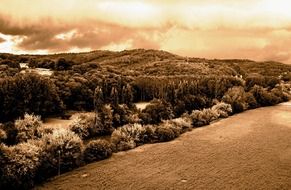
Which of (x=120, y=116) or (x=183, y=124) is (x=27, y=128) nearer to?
(x=120, y=116)

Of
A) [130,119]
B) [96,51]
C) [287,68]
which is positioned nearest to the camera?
[130,119]

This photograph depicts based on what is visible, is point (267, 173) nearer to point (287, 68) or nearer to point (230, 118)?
point (230, 118)

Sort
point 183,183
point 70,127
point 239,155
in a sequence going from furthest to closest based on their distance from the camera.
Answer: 1. point 70,127
2. point 239,155
3. point 183,183

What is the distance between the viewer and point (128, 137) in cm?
3647

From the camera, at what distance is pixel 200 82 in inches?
2635

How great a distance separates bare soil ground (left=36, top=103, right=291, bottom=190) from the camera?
2638 cm

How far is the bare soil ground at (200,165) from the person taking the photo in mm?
26375

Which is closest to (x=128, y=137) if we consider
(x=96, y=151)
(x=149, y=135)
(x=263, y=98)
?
(x=149, y=135)

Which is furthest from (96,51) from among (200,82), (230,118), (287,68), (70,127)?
(70,127)

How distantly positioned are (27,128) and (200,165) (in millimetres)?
18499

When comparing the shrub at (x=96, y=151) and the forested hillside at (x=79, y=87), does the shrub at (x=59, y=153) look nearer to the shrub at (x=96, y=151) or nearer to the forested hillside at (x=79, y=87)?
the shrub at (x=96, y=151)

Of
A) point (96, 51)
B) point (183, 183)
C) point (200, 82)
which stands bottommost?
point (183, 183)

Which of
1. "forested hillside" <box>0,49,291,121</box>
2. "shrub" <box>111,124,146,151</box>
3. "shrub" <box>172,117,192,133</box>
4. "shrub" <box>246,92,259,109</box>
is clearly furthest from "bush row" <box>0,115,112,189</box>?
"shrub" <box>246,92,259,109</box>

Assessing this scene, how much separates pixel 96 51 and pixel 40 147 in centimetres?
13806
